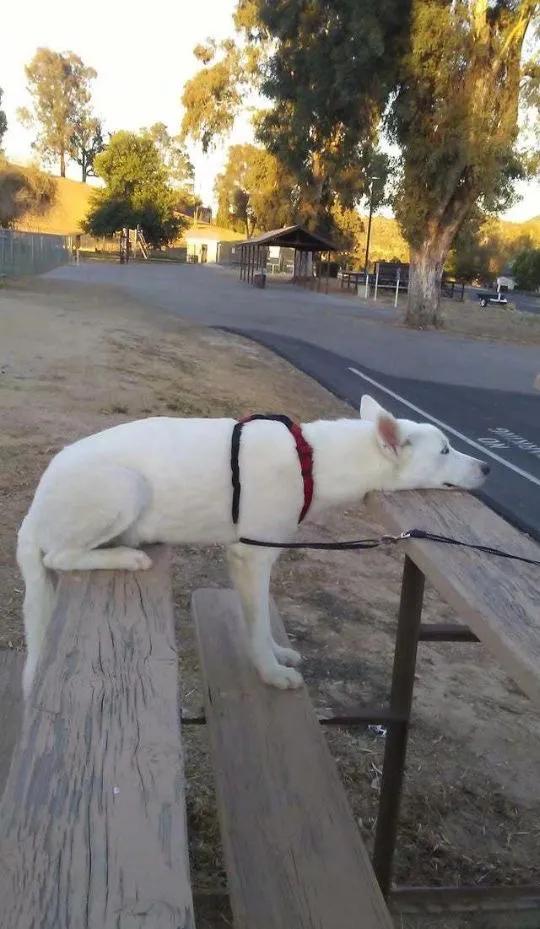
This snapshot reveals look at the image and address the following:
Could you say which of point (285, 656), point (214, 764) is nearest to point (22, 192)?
point (285, 656)

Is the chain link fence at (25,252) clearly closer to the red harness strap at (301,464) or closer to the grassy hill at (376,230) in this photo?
the red harness strap at (301,464)

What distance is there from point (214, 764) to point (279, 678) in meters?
0.52

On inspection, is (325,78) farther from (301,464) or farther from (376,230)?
(376,230)

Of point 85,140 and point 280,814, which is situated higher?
point 85,140

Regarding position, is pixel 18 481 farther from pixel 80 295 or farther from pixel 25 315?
pixel 80 295

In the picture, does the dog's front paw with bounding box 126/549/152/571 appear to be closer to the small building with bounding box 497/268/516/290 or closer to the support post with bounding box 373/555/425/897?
the support post with bounding box 373/555/425/897

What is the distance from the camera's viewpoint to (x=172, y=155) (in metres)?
80.1

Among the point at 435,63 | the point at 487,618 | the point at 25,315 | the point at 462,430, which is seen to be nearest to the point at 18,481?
the point at 487,618

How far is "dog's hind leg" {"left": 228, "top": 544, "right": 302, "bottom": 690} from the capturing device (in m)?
2.98

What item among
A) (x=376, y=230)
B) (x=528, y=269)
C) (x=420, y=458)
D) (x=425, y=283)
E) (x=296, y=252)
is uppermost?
(x=376, y=230)

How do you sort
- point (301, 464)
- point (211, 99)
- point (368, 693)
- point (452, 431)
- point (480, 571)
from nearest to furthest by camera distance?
point (480, 571), point (301, 464), point (368, 693), point (452, 431), point (211, 99)

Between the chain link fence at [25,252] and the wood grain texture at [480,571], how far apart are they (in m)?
26.9

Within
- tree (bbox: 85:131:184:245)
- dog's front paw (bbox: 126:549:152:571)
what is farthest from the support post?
tree (bbox: 85:131:184:245)

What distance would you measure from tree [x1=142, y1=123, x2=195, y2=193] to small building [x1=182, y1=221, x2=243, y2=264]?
4.94 meters
